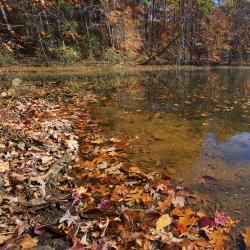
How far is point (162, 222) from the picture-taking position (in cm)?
248

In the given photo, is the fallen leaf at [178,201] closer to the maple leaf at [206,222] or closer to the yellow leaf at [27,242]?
the maple leaf at [206,222]

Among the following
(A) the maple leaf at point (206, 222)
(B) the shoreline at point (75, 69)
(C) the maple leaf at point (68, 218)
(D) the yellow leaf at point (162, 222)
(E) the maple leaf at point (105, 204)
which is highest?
(C) the maple leaf at point (68, 218)

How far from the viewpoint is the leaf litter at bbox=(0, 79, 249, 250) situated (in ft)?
7.42

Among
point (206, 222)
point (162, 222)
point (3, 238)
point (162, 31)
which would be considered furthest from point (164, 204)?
point (162, 31)

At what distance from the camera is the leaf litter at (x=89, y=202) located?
2.26 meters

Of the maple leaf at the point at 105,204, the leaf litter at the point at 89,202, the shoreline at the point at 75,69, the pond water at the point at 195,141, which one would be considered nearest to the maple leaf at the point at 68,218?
the leaf litter at the point at 89,202

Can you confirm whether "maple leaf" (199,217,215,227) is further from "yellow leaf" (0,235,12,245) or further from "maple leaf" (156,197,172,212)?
"yellow leaf" (0,235,12,245)

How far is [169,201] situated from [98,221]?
2.77 feet

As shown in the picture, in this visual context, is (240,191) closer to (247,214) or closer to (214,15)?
(247,214)

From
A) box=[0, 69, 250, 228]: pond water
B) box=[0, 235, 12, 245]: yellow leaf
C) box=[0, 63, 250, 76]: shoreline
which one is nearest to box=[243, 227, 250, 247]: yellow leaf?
box=[0, 69, 250, 228]: pond water

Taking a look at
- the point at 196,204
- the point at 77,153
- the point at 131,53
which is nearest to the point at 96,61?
the point at 131,53

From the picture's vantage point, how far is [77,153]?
4.01 m

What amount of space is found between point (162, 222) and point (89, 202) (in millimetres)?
832

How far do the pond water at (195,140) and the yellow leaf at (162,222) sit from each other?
544 millimetres
